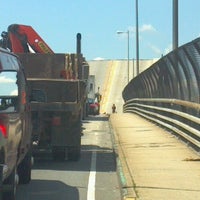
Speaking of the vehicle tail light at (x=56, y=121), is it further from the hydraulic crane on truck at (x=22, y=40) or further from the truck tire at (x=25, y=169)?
the hydraulic crane on truck at (x=22, y=40)

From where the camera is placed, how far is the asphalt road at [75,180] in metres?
9.67

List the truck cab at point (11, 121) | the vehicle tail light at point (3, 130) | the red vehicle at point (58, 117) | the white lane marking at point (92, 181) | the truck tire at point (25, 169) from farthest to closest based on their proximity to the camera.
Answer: the red vehicle at point (58, 117) → the truck tire at point (25, 169) → the white lane marking at point (92, 181) → the truck cab at point (11, 121) → the vehicle tail light at point (3, 130)

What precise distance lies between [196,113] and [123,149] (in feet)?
6.54

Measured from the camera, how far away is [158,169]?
11.4 m

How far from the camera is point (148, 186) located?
9.49 meters

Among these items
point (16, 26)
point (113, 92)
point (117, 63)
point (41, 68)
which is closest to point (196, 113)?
point (41, 68)

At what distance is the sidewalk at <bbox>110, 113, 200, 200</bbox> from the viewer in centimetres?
897

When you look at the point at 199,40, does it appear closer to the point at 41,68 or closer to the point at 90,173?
the point at 90,173

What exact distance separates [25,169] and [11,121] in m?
3.01

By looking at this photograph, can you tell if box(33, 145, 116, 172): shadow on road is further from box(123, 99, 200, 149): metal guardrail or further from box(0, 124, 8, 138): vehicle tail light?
box(0, 124, 8, 138): vehicle tail light

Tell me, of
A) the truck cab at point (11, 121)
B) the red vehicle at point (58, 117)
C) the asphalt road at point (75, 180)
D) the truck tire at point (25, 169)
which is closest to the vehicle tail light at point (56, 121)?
the red vehicle at point (58, 117)

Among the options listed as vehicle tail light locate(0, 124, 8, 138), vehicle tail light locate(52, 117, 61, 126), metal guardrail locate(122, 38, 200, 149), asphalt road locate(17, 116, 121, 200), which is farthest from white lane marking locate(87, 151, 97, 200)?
vehicle tail light locate(0, 124, 8, 138)

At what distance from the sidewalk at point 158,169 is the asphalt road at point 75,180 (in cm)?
32

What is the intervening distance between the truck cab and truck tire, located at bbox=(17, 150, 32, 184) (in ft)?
1.64
